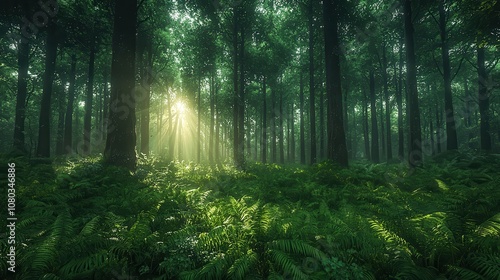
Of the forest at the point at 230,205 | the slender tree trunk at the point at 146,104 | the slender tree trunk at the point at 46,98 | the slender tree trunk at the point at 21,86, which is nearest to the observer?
the forest at the point at 230,205

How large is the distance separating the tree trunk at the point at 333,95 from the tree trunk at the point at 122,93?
8175mm

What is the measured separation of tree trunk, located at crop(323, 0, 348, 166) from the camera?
10.6 metres

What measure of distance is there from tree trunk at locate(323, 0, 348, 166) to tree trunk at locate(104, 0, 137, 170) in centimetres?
818

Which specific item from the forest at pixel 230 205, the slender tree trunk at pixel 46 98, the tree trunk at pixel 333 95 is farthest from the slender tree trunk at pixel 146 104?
the tree trunk at pixel 333 95

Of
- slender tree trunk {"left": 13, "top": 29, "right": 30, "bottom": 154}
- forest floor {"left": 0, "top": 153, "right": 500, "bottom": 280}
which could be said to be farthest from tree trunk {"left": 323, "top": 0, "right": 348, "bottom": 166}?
slender tree trunk {"left": 13, "top": 29, "right": 30, "bottom": 154}

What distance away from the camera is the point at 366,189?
23.4 ft

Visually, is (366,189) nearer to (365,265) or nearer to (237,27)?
(365,265)

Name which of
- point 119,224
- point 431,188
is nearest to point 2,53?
point 119,224

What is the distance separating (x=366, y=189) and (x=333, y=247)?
414cm

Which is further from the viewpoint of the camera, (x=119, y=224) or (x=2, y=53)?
(x=2, y=53)

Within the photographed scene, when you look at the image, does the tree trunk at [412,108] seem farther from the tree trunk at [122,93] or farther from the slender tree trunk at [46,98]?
the slender tree trunk at [46,98]

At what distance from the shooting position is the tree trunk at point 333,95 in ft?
34.7

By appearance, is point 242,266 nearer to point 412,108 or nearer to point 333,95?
point 333,95

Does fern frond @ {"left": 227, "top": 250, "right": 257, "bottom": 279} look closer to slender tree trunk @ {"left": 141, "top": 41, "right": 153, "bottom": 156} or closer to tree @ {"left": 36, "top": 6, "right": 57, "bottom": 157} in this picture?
tree @ {"left": 36, "top": 6, "right": 57, "bottom": 157}
